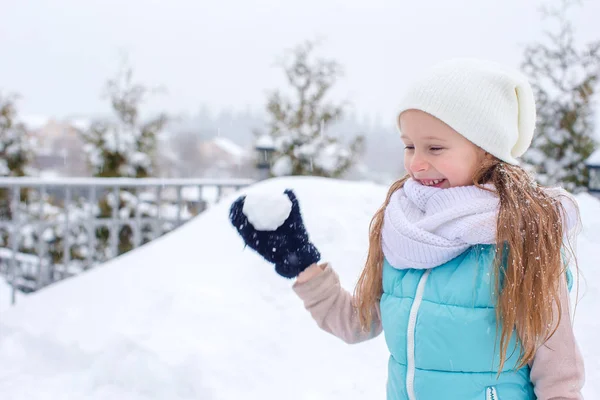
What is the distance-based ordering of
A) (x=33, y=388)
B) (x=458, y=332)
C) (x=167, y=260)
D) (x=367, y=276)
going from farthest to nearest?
(x=167, y=260)
(x=33, y=388)
(x=367, y=276)
(x=458, y=332)

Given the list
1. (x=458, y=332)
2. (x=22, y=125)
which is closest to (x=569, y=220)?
(x=458, y=332)

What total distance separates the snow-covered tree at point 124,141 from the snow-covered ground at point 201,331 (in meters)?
7.24

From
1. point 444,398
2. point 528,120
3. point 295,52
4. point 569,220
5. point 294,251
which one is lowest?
point 444,398

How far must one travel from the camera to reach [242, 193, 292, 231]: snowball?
48.4 inches

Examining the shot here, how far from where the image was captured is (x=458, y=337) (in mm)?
1150

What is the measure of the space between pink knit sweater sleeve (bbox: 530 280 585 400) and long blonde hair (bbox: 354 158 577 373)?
0.9 inches

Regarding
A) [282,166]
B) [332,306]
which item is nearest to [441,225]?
[332,306]

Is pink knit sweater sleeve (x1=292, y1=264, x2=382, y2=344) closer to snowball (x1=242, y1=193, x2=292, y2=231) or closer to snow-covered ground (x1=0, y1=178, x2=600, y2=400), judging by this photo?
snowball (x1=242, y1=193, x2=292, y2=231)

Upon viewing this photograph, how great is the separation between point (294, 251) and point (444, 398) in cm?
46

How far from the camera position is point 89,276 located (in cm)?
399

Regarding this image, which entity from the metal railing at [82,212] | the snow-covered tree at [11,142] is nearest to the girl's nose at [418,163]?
the metal railing at [82,212]

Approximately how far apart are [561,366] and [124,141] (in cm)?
1099

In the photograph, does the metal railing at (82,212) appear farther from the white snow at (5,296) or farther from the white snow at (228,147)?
the white snow at (228,147)

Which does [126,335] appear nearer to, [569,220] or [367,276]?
[367,276]
